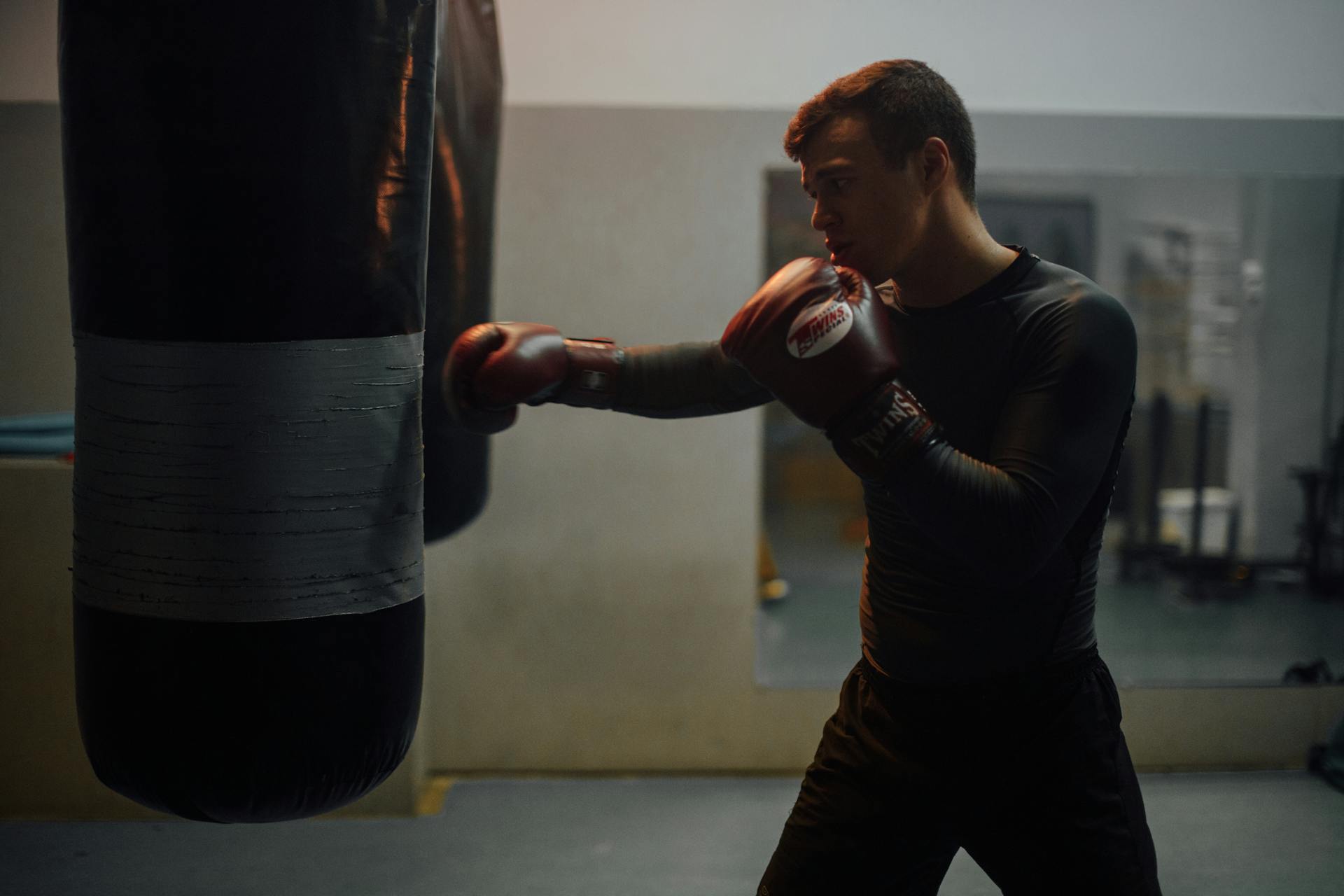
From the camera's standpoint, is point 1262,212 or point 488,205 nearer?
point 488,205

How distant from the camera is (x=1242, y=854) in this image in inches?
103

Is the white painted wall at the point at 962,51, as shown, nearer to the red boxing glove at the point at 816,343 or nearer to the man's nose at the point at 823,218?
the man's nose at the point at 823,218

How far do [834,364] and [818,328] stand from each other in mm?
42

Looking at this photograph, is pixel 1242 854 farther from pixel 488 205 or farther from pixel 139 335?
pixel 139 335

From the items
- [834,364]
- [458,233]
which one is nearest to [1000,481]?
[834,364]

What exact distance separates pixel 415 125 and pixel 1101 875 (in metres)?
1.14

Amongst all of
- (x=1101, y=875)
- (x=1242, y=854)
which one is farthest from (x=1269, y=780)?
(x=1101, y=875)

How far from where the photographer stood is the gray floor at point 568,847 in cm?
244

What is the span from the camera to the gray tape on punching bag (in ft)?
3.83

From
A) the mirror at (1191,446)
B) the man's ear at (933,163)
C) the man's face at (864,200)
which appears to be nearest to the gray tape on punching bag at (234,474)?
the man's face at (864,200)

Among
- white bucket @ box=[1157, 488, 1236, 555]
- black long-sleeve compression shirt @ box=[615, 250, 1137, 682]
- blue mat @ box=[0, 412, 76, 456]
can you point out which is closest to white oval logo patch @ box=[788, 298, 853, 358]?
black long-sleeve compression shirt @ box=[615, 250, 1137, 682]

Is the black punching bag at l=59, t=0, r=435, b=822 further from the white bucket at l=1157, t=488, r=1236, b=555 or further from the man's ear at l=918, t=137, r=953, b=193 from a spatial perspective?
the white bucket at l=1157, t=488, r=1236, b=555

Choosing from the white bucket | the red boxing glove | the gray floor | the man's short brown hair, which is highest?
the man's short brown hair

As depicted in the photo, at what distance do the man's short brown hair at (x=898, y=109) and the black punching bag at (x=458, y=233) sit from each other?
72 cm
